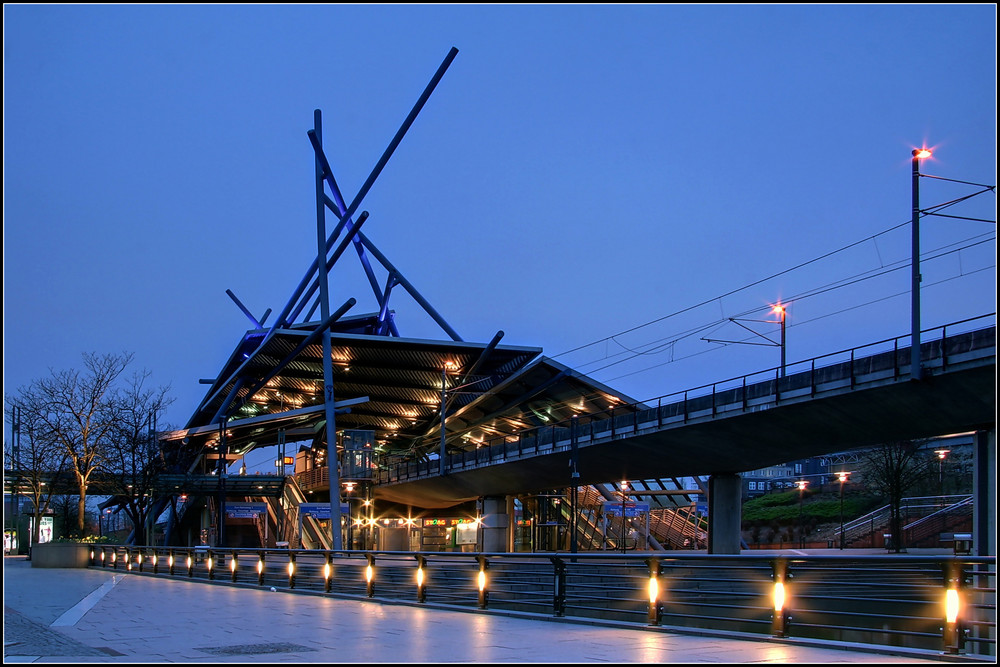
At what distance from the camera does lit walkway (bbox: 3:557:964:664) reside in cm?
964

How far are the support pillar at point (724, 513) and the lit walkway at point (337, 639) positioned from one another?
3046 centimetres

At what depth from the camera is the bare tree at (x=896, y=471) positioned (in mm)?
49562

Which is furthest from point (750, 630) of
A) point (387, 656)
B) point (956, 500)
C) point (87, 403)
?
point (956, 500)

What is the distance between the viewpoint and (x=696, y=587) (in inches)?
806

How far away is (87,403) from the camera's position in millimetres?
49531

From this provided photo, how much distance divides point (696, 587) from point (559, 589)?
691 cm

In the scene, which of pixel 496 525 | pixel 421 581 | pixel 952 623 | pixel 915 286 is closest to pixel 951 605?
pixel 952 623

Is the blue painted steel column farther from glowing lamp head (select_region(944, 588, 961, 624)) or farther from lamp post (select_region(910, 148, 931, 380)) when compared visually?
glowing lamp head (select_region(944, 588, 961, 624))

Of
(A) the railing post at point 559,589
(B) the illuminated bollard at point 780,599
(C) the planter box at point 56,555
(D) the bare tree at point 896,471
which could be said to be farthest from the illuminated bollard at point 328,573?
(D) the bare tree at point 896,471

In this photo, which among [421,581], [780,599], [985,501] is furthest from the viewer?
[985,501]

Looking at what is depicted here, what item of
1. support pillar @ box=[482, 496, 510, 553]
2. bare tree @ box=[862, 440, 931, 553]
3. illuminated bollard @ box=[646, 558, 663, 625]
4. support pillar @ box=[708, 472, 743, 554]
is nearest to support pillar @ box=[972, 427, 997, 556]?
bare tree @ box=[862, 440, 931, 553]

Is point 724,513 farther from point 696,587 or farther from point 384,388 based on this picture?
point 384,388

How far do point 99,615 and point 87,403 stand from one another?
3633cm

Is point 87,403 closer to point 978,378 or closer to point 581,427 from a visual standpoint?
point 581,427
